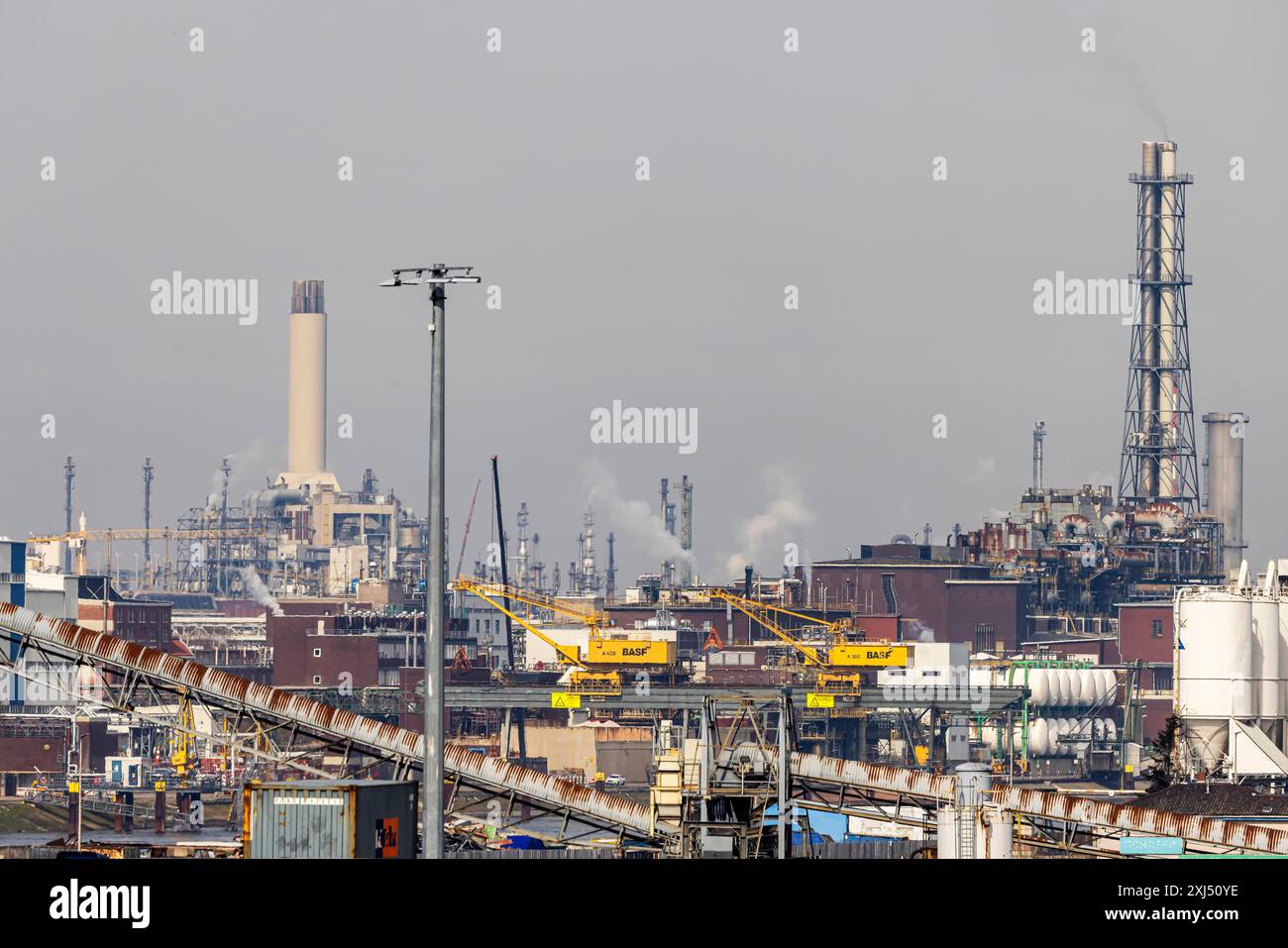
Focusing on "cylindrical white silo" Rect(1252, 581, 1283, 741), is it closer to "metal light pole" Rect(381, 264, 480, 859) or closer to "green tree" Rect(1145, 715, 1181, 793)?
"green tree" Rect(1145, 715, 1181, 793)

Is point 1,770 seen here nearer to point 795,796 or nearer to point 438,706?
point 795,796

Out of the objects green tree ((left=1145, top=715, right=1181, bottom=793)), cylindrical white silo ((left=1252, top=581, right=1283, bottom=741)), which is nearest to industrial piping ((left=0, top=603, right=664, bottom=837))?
green tree ((left=1145, top=715, right=1181, bottom=793))

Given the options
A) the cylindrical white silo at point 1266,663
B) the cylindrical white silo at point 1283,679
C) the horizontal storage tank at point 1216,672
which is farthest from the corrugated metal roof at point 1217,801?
the cylindrical white silo at point 1283,679

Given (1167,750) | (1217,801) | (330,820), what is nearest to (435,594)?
(330,820)

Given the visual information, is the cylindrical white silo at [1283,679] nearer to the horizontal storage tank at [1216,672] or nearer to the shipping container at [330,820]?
the horizontal storage tank at [1216,672]
